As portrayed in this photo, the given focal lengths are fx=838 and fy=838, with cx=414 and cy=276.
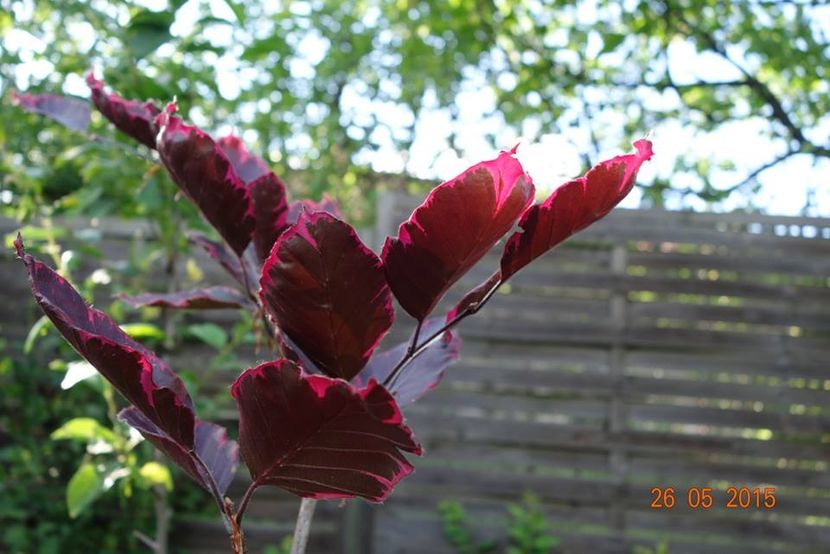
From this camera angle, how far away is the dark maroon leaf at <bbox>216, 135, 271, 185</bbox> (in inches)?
39.2

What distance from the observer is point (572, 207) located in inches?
23.5

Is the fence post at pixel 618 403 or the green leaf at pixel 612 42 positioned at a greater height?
the green leaf at pixel 612 42

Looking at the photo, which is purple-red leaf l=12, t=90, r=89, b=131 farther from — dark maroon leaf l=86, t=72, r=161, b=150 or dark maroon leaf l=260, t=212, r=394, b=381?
dark maroon leaf l=260, t=212, r=394, b=381

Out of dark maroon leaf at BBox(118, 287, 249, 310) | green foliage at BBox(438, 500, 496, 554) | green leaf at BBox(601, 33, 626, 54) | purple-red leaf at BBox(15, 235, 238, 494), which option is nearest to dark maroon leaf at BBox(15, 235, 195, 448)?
purple-red leaf at BBox(15, 235, 238, 494)

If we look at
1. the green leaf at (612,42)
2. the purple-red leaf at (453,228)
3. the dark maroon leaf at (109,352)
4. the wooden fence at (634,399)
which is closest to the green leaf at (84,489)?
the dark maroon leaf at (109,352)

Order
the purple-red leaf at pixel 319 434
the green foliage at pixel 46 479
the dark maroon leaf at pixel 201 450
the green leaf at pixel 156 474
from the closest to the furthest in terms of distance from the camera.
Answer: the purple-red leaf at pixel 319 434 → the dark maroon leaf at pixel 201 450 → the green leaf at pixel 156 474 → the green foliage at pixel 46 479

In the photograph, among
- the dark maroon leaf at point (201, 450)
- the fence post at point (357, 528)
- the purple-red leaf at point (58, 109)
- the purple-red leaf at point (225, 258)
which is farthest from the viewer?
the fence post at point (357, 528)

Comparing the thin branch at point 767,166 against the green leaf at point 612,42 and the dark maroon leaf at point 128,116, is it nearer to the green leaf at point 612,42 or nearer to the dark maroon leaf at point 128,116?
the green leaf at point 612,42

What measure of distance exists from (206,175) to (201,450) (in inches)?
9.5

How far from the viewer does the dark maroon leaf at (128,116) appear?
0.92m

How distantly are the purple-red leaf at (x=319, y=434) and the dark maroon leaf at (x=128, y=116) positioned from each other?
442mm

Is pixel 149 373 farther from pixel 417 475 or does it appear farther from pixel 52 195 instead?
pixel 417 475

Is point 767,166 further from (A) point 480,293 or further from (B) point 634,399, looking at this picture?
(A) point 480,293

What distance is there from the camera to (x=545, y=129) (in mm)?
4070
